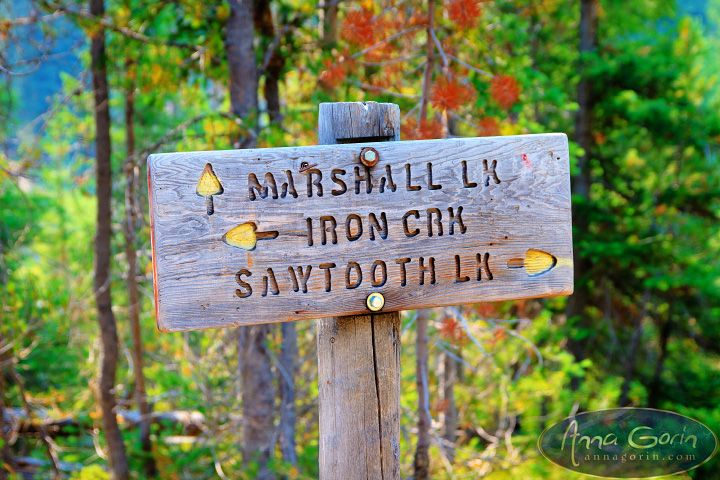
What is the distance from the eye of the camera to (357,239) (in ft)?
4.85

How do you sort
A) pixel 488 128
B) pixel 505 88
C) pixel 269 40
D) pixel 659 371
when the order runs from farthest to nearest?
pixel 659 371 → pixel 269 40 → pixel 488 128 → pixel 505 88

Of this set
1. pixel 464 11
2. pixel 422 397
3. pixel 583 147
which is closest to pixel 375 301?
pixel 422 397

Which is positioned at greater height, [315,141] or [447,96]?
[447,96]

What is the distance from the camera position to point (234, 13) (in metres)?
4.33

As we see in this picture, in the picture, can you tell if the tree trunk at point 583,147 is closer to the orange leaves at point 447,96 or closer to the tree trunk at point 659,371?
the tree trunk at point 659,371

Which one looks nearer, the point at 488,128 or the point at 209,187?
the point at 209,187

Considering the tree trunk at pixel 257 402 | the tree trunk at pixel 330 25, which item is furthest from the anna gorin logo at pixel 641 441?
the tree trunk at pixel 330 25

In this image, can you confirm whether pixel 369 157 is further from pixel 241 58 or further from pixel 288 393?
pixel 288 393

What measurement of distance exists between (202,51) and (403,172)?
11.6 ft

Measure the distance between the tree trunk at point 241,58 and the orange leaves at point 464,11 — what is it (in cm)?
175

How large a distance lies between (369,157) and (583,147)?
24.8ft

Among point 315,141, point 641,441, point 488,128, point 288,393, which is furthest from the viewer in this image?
point 288,393

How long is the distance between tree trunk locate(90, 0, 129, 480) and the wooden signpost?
409 centimetres

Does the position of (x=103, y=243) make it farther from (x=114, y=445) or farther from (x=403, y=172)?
(x=403, y=172)
